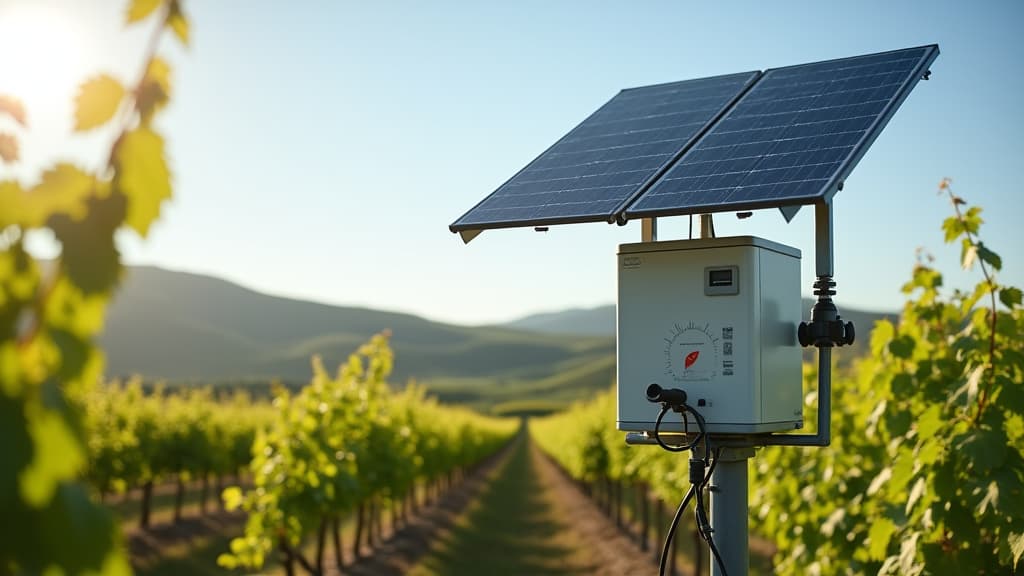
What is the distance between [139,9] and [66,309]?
1.57ft

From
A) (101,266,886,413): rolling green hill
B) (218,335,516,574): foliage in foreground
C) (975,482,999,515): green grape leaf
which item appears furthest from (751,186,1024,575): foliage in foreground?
(101,266,886,413): rolling green hill

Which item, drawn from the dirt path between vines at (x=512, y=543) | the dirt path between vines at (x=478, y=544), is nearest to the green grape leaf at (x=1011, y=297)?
the dirt path between vines at (x=478, y=544)

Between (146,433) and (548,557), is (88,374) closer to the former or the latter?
(548,557)

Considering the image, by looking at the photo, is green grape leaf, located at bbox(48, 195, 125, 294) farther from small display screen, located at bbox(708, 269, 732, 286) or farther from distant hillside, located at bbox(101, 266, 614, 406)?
distant hillside, located at bbox(101, 266, 614, 406)

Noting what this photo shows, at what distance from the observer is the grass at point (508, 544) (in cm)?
1911

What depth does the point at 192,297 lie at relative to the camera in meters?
175

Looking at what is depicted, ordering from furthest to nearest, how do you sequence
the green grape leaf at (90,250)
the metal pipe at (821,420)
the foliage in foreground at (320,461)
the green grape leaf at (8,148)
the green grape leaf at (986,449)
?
the foliage in foreground at (320,461) → the green grape leaf at (986,449) → the metal pipe at (821,420) → the green grape leaf at (8,148) → the green grape leaf at (90,250)

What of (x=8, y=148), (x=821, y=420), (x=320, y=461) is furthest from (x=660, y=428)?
(x=320, y=461)

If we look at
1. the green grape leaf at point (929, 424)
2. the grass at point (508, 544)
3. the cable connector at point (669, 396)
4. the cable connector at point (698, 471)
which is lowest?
the grass at point (508, 544)

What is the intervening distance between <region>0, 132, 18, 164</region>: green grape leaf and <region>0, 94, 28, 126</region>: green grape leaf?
0.18 meters

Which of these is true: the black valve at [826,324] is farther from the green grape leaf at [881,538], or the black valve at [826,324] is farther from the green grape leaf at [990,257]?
the green grape leaf at [881,538]

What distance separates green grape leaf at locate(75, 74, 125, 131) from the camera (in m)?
1.42

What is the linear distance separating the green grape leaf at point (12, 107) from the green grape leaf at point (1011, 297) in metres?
4.64

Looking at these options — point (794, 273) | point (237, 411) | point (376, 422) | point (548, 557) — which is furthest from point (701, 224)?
point (237, 411)
